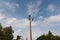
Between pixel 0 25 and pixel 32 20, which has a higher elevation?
pixel 0 25

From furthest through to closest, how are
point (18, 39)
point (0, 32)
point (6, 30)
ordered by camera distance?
1. point (18, 39)
2. point (6, 30)
3. point (0, 32)

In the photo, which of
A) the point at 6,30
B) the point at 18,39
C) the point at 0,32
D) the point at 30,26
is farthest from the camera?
the point at 18,39

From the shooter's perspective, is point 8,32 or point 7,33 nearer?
point 7,33

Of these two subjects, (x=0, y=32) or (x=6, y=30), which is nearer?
(x=0, y=32)

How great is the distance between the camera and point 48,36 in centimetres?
10269

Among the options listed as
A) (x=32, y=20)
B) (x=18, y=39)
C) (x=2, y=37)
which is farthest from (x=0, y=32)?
(x=32, y=20)

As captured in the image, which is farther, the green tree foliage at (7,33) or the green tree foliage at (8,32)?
the green tree foliage at (8,32)

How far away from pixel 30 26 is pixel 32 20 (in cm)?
270

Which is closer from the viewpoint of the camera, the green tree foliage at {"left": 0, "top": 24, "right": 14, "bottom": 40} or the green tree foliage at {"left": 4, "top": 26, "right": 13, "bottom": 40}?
the green tree foliage at {"left": 0, "top": 24, "right": 14, "bottom": 40}

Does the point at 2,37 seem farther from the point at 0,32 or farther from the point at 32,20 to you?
the point at 32,20

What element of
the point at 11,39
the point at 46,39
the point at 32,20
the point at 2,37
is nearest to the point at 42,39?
the point at 46,39

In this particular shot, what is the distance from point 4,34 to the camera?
96.3 metres

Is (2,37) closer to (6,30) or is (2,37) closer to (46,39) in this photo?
(6,30)

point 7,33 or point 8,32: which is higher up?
point 8,32
